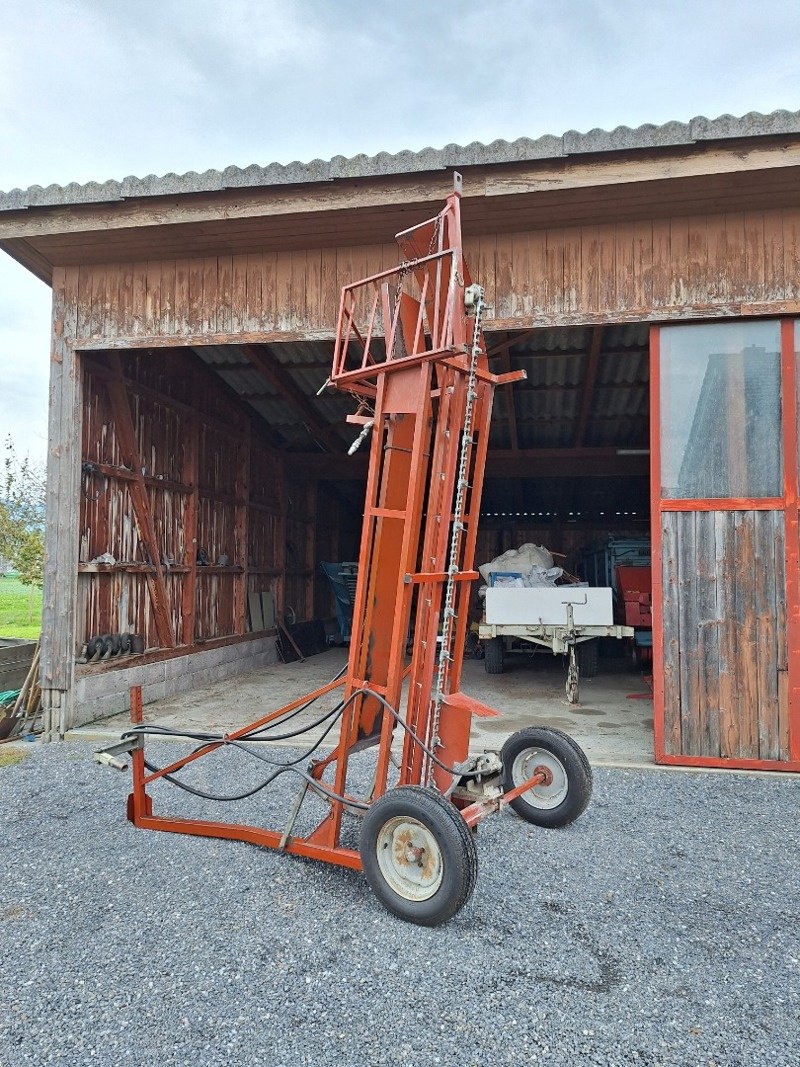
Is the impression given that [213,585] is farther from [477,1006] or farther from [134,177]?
[477,1006]

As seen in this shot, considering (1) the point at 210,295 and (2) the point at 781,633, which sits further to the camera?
(1) the point at 210,295

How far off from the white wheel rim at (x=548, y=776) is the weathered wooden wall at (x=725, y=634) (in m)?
1.90

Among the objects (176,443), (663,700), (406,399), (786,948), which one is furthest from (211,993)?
(176,443)

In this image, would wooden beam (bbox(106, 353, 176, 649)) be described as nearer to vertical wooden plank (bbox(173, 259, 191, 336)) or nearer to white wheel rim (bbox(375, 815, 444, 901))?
vertical wooden plank (bbox(173, 259, 191, 336))

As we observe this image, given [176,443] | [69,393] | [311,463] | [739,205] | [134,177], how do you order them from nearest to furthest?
1. [739,205]
2. [134,177]
3. [69,393]
4. [176,443]
5. [311,463]

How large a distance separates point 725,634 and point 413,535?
357cm

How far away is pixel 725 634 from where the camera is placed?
5.59 m

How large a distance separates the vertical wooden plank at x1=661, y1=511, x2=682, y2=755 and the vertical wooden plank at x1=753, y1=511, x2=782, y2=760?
2.00 ft

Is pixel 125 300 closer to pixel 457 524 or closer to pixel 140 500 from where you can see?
pixel 140 500

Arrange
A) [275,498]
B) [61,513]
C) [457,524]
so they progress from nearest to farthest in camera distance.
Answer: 1. [457,524]
2. [61,513]
3. [275,498]

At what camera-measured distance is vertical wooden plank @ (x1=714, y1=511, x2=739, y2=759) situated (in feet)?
18.3

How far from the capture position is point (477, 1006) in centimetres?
250

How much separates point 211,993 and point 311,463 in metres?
11.2

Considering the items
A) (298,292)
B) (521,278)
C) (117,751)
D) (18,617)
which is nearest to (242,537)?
(298,292)
